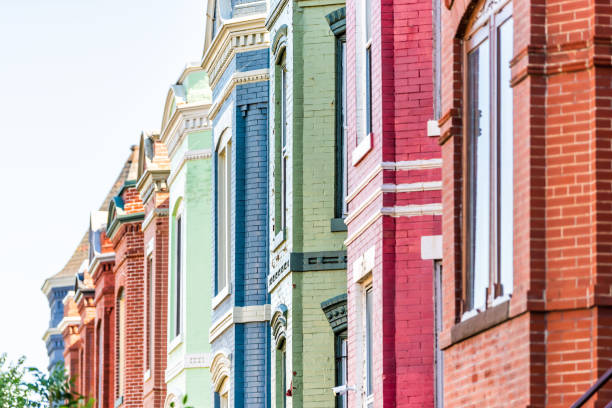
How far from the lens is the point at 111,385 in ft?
138

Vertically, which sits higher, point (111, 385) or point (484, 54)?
point (484, 54)

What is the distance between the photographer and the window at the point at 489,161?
1323 cm

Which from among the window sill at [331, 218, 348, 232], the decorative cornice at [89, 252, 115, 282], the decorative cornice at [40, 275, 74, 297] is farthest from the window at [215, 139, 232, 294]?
the decorative cornice at [40, 275, 74, 297]

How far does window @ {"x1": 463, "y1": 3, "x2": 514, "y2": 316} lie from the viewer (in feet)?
43.4

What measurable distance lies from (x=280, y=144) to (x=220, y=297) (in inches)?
148

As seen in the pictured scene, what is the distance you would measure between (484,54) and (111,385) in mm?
29210

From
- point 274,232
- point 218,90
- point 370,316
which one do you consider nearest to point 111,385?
point 218,90

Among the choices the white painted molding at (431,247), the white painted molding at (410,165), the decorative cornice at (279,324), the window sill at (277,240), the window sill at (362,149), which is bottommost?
the decorative cornice at (279,324)

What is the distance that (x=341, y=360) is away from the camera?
816 inches

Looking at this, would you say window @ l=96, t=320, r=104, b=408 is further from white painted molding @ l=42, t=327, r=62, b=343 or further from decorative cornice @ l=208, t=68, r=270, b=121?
white painted molding @ l=42, t=327, r=62, b=343

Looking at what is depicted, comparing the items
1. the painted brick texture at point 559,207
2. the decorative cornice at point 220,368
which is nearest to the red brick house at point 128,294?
the decorative cornice at point 220,368

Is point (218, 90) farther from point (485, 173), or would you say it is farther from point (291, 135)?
point (485, 173)

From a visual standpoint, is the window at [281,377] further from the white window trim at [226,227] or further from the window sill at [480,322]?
the window sill at [480,322]

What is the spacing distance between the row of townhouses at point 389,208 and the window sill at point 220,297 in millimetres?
63
